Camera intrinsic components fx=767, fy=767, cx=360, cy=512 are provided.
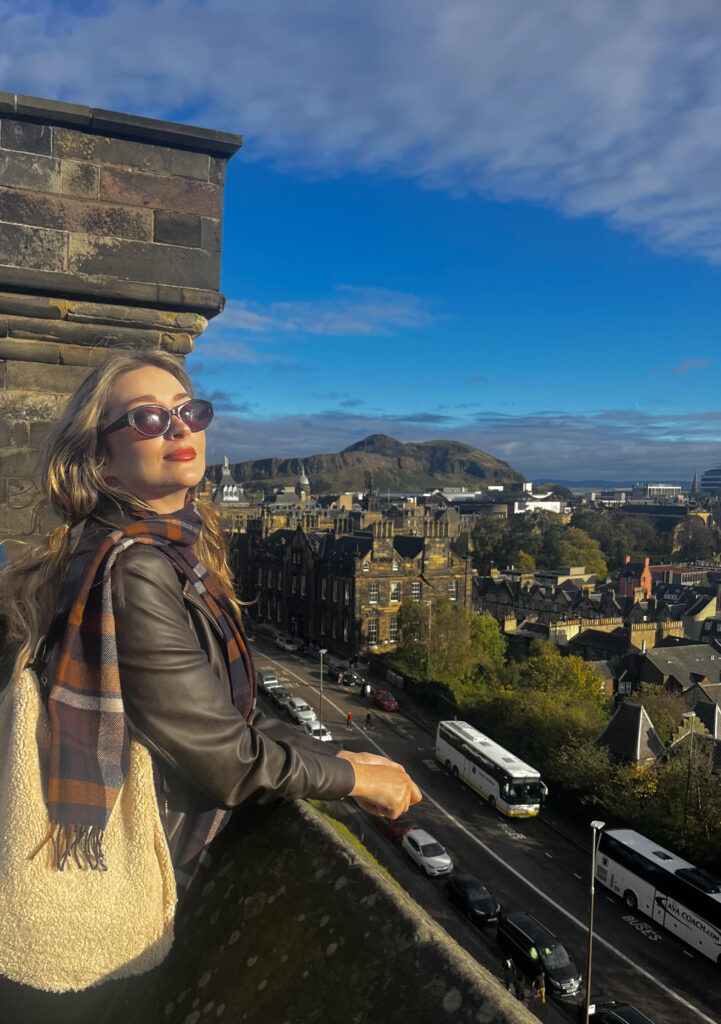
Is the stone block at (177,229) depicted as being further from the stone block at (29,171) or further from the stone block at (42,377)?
the stone block at (42,377)

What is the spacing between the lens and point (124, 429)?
210 cm

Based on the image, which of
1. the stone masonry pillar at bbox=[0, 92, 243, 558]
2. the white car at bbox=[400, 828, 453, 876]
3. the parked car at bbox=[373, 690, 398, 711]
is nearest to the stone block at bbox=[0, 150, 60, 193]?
the stone masonry pillar at bbox=[0, 92, 243, 558]

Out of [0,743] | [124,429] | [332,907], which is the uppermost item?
[124,429]

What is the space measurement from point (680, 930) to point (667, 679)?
1909 centimetres

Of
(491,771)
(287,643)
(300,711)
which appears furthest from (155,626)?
(287,643)

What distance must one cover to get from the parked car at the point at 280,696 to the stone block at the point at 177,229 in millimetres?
26294

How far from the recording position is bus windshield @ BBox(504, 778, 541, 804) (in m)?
21.1

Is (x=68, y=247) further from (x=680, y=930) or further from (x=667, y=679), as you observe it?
(x=667, y=679)

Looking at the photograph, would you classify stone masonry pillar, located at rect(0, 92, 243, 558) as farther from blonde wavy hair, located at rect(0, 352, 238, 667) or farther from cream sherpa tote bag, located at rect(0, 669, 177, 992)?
cream sherpa tote bag, located at rect(0, 669, 177, 992)

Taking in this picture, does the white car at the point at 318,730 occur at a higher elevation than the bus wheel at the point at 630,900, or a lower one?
higher

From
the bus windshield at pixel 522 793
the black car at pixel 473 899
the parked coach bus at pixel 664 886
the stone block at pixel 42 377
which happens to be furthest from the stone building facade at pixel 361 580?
the stone block at pixel 42 377

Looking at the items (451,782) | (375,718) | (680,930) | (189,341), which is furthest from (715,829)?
(189,341)

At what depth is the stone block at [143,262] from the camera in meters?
3.99

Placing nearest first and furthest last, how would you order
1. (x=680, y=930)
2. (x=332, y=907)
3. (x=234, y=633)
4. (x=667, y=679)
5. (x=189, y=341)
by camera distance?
(x=332, y=907), (x=234, y=633), (x=189, y=341), (x=680, y=930), (x=667, y=679)
